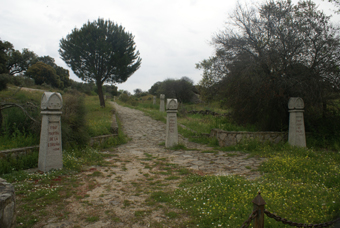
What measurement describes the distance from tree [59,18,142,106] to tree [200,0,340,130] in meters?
12.9

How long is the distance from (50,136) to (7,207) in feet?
9.99

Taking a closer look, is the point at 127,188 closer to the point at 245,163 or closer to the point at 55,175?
the point at 55,175

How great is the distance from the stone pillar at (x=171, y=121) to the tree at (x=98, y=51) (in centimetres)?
1276

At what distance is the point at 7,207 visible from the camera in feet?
7.98

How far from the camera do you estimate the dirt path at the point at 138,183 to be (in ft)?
10.5

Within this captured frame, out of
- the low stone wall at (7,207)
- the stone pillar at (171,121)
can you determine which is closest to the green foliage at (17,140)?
the low stone wall at (7,207)

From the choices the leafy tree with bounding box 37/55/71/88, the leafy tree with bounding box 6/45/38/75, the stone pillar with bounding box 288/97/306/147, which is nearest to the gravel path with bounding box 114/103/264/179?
the stone pillar with bounding box 288/97/306/147

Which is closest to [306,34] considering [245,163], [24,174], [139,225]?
[245,163]

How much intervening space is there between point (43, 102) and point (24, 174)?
5.29 feet

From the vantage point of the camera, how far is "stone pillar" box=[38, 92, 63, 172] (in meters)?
5.20

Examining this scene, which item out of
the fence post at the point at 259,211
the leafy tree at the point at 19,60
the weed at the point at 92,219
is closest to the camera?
the fence post at the point at 259,211

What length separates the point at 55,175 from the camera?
16.4ft

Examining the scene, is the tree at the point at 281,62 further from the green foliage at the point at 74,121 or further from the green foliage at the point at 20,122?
the green foliage at the point at 20,122

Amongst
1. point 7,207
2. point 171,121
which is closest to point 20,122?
point 171,121
